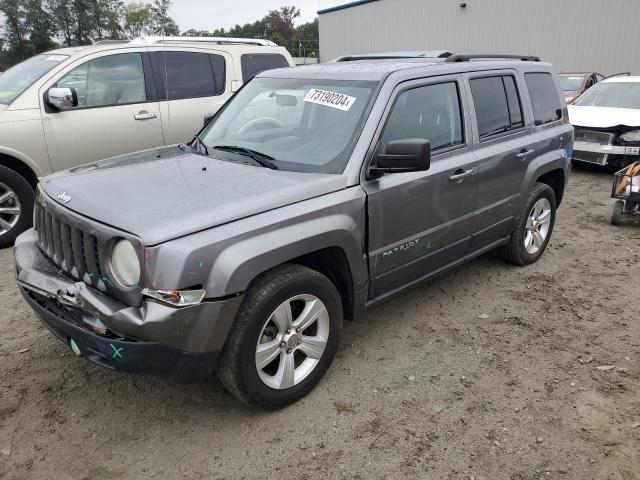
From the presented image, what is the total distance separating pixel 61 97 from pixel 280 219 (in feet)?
11.7

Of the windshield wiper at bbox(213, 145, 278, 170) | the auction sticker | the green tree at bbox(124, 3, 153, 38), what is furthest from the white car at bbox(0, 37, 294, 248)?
the green tree at bbox(124, 3, 153, 38)

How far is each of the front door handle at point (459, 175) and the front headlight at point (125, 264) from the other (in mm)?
2204

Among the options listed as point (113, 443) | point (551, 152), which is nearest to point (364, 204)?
point (113, 443)

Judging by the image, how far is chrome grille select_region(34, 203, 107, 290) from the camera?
2551mm

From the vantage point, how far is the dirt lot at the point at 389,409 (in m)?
2.58

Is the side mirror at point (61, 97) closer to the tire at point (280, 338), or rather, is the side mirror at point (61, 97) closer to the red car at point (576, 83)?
the tire at point (280, 338)

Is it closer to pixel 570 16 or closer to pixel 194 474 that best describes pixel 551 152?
pixel 194 474

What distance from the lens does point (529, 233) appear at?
4965 millimetres

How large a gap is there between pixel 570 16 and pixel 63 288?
71.6 ft

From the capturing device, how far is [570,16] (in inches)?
771

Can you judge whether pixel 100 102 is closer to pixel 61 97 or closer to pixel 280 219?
pixel 61 97

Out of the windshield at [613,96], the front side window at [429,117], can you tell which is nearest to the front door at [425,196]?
the front side window at [429,117]

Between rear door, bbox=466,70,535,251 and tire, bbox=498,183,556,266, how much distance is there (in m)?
0.20

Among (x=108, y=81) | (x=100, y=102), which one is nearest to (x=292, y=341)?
(x=100, y=102)
